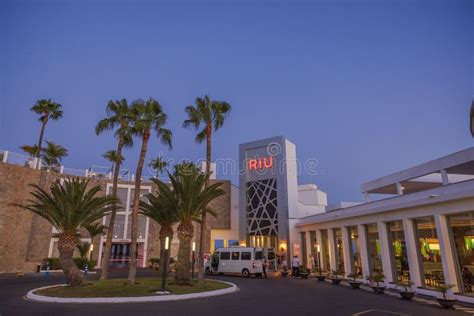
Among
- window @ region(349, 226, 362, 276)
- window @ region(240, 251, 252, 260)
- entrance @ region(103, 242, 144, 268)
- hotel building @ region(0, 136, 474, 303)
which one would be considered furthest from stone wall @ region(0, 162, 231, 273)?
window @ region(349, 226, 362, 276)

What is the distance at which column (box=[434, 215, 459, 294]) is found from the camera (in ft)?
48.2

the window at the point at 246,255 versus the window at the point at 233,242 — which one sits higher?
the window at the point at 233,242

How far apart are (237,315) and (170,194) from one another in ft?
33.3

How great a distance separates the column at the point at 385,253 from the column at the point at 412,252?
77.5 inches

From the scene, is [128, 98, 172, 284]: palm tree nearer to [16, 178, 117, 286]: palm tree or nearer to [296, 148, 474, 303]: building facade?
[16, 178, 117, 286]: palm tree

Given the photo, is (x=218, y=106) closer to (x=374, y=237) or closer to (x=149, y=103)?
(x=149, y=103)

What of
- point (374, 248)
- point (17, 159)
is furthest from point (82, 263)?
point (374, 248)

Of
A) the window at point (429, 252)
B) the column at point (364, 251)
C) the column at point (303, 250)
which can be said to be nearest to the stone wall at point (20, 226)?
the column at point (303, 250)

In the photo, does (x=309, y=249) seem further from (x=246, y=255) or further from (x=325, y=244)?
(x=246, y=255)

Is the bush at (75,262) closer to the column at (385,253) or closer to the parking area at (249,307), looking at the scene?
the parking area at (249,307)

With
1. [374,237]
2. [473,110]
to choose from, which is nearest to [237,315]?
[473,110]

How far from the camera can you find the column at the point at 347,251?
24000 mm

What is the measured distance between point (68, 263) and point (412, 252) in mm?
18714

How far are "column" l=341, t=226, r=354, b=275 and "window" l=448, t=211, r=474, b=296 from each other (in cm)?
979
